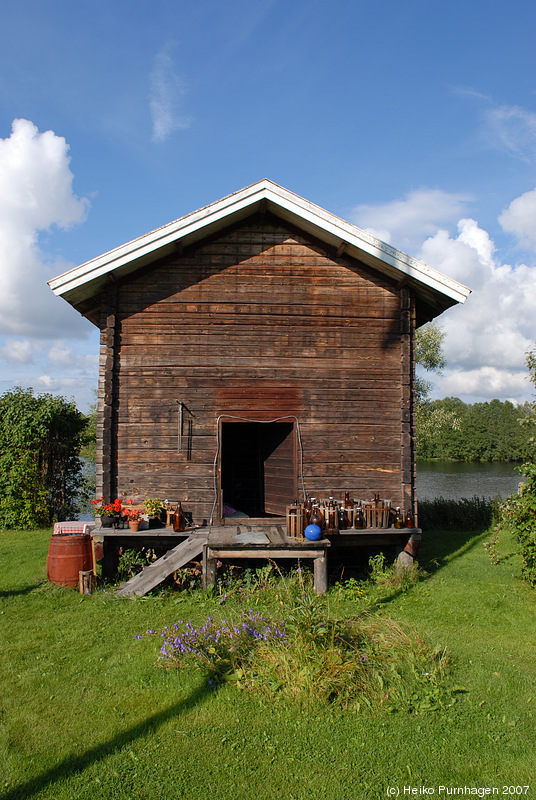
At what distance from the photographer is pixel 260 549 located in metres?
8.45

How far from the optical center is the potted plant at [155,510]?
30.6ft

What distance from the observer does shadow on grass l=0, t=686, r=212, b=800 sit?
3.83 m

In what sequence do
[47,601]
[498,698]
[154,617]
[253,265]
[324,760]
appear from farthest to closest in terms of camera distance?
[253,265] < [47,601] < [154,617] < [498,698] < [324,760]

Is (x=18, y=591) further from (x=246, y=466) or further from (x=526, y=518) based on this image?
(x=526, y=518)

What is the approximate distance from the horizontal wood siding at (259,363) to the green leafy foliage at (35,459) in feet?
18.7

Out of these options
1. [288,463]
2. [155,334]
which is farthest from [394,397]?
[155,334]

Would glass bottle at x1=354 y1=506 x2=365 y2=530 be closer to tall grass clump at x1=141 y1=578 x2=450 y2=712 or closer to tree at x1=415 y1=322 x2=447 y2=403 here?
tall grass clump at x1=141 y1=578 x2=450 y2=712

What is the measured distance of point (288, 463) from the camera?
10.3 metres

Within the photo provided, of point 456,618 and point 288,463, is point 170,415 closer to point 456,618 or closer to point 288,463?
point 288,463

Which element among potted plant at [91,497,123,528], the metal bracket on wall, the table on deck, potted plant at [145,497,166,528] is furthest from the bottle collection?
potted plant at [91,497,123,528]

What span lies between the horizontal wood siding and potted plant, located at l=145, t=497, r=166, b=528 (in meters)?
0.19

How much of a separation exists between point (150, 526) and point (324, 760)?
572cm

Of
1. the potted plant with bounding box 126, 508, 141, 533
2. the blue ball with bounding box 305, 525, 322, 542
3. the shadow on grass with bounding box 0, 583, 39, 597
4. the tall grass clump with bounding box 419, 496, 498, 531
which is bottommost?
the shadow on grass with bounding box 0, 583, 39, 597

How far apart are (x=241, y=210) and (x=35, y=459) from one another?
8862mm
